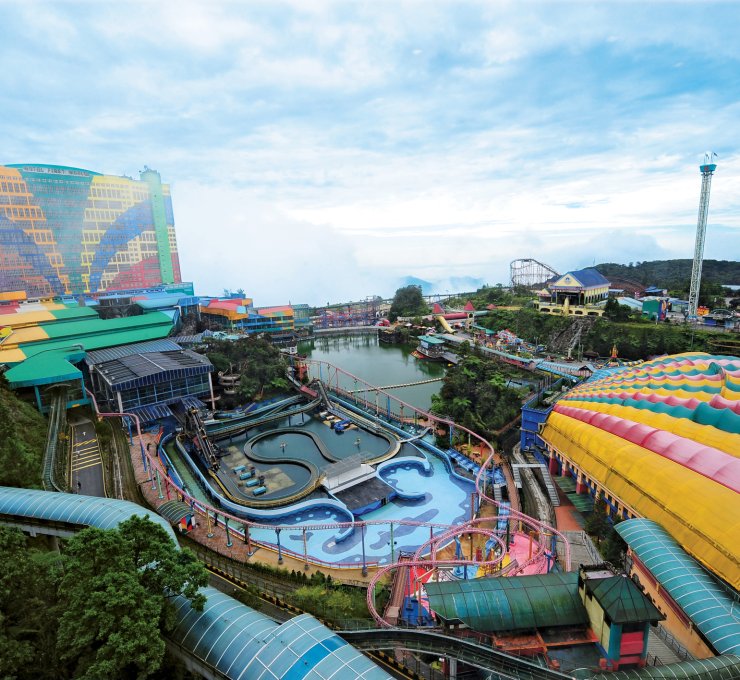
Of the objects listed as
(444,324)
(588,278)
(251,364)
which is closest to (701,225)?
(588,278)

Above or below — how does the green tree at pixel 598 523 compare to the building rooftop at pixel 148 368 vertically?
below

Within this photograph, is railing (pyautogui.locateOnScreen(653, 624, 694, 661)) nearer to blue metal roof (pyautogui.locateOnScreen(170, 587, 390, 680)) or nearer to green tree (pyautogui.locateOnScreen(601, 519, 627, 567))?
green tree (pyautogui.locateOnScreen(601, 519, 627, 567))

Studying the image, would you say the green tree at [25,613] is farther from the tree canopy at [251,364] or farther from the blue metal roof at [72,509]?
the tree canopy at [251,364]

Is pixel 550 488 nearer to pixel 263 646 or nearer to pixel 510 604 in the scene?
pixel 510 604

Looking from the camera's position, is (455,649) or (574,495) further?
(574,495)

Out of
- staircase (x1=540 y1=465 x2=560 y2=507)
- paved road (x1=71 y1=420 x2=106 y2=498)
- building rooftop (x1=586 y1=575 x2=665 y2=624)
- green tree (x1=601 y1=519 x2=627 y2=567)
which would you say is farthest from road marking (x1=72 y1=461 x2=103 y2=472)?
green tree (x1=601 y1=519 x2=627 y2=567)

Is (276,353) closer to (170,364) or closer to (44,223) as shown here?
(170,364)

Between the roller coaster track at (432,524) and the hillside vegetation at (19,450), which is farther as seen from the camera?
the hillside vegetation at (19,450)

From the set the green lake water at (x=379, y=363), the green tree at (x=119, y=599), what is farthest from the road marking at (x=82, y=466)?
the green lake water at (x=379, y=363)
